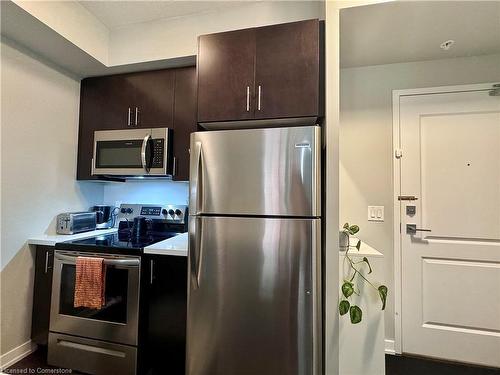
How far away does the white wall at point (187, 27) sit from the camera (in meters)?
1.74

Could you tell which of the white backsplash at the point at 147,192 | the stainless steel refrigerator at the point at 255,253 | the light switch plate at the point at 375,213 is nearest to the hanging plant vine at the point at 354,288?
the stainless steel refrigerator at the point at 255,253

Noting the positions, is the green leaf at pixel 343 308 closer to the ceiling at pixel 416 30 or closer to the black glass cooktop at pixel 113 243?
the black glass cooktop at pixel 113 243

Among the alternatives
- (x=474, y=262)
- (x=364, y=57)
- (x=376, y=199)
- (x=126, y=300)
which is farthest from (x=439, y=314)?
(x=126, y=300)

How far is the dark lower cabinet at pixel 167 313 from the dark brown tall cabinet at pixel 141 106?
72cm

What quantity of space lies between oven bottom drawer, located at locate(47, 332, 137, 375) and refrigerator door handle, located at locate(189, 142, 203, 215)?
1.05 meters

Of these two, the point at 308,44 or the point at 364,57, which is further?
the point at 364,57

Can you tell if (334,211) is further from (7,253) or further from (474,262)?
(7,253)

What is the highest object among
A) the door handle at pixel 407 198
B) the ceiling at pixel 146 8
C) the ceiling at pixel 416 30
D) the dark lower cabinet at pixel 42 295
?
the ceiling at pixel 146 8

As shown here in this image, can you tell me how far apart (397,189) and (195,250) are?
1.68 metres

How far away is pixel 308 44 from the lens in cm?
144

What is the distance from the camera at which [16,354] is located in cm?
181

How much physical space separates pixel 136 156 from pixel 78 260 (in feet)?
2.90

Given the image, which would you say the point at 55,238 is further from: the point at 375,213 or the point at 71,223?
the point at 375,213

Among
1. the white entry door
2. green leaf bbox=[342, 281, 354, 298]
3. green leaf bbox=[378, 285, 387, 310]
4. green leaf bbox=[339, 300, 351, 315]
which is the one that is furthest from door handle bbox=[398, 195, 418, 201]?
green leaf bbox=[339, 300, 351, 315]
